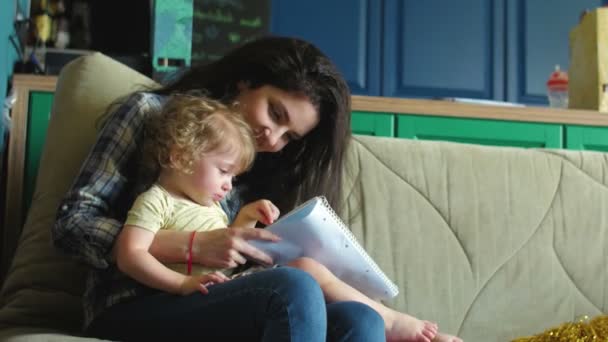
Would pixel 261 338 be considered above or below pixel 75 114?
below

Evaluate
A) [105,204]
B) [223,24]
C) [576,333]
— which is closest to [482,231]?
[576,333]

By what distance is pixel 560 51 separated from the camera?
10.2 feet

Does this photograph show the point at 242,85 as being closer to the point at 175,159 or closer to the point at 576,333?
the point at 175,159

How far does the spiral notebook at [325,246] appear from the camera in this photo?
3.43 feet

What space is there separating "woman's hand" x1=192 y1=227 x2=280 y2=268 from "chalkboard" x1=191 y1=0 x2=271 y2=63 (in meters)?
1.02

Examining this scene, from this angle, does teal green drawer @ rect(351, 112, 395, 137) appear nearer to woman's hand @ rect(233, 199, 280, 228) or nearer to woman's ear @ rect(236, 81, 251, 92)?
woman's ear @ rect(236, 81, 251, 92)

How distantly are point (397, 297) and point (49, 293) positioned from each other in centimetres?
64

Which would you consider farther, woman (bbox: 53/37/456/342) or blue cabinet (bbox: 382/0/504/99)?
blue cabinet (bbox: 382/0/504/99)

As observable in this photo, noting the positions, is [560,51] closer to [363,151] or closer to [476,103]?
[476,103]

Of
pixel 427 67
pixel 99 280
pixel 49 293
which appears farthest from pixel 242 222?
pixel 427 67

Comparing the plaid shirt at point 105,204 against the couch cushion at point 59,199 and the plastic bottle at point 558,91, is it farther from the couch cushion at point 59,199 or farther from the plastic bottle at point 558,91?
the plastic bottle at point 558,91

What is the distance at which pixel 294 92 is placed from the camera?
4.15 ft

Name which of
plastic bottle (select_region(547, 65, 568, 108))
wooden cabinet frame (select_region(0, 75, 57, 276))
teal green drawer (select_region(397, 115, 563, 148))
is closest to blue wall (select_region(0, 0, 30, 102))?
wooden cabinet frame (select_region(0, 75, 57, 276))

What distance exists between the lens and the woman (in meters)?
0.96
